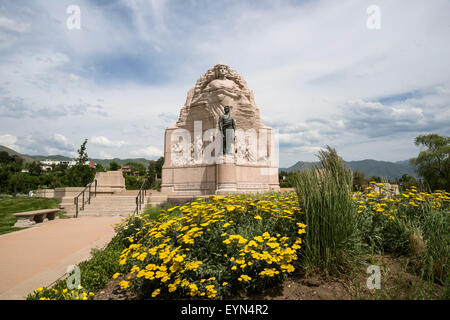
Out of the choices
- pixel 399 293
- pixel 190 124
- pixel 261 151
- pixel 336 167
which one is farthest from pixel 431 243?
pixel 190 124

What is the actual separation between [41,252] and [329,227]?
21.8ft

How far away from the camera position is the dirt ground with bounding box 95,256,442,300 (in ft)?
9.68

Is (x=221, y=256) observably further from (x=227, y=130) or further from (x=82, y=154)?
(x=82, y=154)

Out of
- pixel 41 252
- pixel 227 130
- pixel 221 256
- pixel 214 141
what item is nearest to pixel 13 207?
pixel 41 252

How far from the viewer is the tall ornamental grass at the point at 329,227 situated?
356 centimetres

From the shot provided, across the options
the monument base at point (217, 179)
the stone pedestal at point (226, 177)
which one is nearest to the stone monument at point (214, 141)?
the monument base at point (217, 179)

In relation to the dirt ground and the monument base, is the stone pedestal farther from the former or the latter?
the dirt ground

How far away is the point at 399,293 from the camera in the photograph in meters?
2.88

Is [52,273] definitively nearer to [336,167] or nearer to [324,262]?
[324,262]

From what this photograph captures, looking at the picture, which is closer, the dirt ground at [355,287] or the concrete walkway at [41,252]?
the dirt ground at [355,287]

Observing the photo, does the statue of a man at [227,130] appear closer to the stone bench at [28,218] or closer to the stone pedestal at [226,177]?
the stone pedestal at [226,177]

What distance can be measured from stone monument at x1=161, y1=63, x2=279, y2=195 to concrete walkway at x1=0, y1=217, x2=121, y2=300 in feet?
23.1

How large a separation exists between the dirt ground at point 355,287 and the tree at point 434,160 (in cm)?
3233

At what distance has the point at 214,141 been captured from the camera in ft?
54.7
